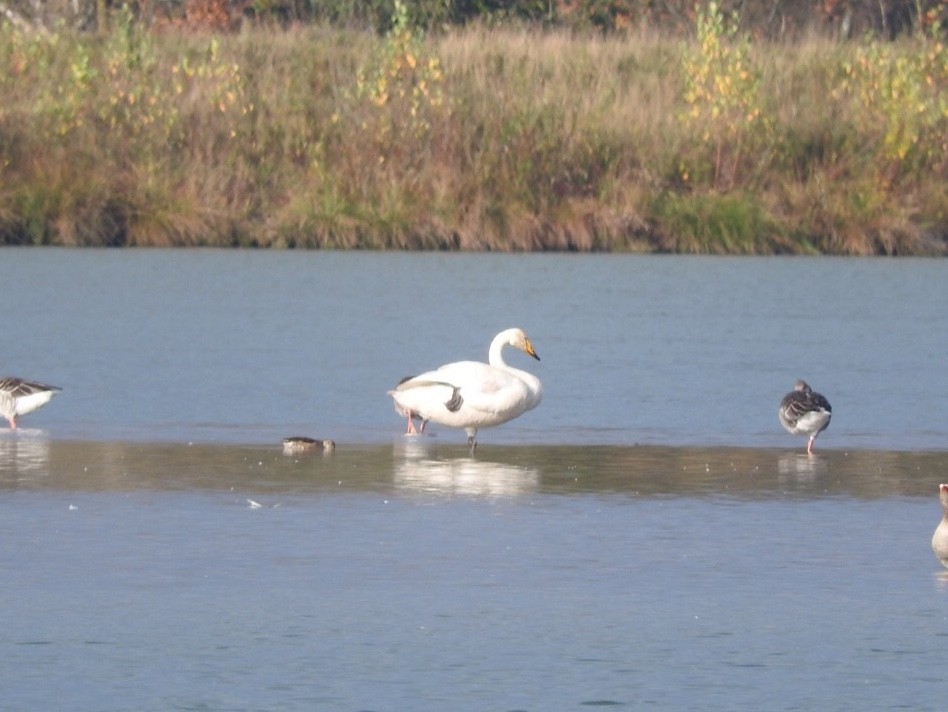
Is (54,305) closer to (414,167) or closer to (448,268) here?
(448,268)

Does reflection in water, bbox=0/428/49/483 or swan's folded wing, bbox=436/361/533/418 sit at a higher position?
swan's folded wing, bbox=436/361/533/418

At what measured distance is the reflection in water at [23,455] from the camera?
33.2ft

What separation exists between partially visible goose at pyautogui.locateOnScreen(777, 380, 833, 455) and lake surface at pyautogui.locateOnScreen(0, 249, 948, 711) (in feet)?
0.59

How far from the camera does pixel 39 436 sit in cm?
1157

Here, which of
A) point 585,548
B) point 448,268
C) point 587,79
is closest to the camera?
point 585,548

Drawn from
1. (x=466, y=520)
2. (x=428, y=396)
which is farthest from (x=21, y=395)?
(x=466, y=520)

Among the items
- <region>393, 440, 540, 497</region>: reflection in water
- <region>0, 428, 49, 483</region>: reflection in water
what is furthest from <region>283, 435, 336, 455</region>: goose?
<region>0, 428, 49, 483</region>: reflection in water

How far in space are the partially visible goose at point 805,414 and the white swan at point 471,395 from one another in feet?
4.29

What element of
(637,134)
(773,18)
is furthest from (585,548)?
(773,18)

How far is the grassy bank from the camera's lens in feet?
81.6

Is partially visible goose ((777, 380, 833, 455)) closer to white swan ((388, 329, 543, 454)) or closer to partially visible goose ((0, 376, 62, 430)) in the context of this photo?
white swan ((388, 329, 543, 454))

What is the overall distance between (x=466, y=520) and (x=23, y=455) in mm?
2875

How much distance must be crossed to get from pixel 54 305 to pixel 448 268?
213 inches

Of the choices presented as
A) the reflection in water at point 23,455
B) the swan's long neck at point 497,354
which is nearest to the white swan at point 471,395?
the swan's long neck at point 497,354
